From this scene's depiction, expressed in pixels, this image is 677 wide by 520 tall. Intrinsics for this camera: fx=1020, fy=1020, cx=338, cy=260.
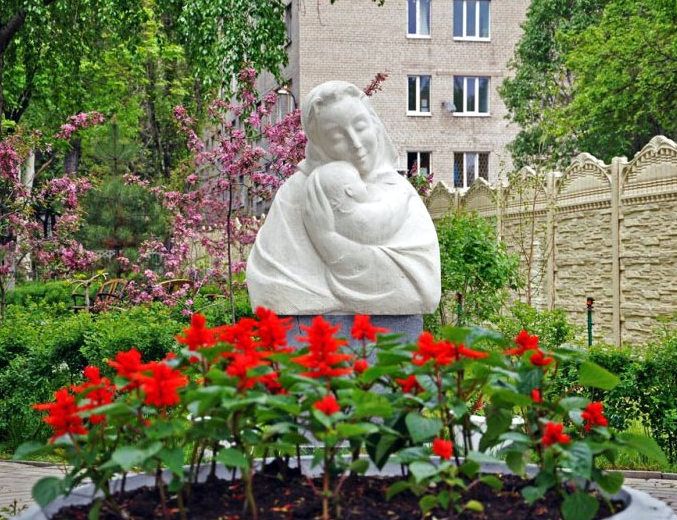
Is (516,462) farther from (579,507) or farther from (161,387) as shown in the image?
(161,387)

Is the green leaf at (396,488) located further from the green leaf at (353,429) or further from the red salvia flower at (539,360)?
the red salvia flower at (539,360)

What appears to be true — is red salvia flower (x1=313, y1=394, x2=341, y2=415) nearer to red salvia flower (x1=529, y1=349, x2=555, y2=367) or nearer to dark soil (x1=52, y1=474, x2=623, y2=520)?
dark soil (x1=52, y1=474, x2=623, y2=520)

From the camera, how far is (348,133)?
6.11m

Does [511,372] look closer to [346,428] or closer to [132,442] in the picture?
[346,428]

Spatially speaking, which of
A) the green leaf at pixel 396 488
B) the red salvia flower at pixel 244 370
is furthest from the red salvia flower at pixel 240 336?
the green leaf at pixel 396 488

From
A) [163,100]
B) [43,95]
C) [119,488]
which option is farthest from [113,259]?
[119,488]

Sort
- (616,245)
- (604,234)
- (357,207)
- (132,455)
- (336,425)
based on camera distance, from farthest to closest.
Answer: (604,234), (616,245), (357,207), (336,425), (132,455)

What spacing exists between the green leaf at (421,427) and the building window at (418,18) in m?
31.4

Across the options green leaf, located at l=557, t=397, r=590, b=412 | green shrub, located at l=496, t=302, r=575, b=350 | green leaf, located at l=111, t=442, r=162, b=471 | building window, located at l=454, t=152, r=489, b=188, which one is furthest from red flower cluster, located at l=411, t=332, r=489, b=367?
building window, located at l=454, t=152, r=489, b=188

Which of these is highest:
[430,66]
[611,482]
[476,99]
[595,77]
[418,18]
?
[418,18]

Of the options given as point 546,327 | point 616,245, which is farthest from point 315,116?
point 616,245

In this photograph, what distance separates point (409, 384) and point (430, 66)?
31.2 meters

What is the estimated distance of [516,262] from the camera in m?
12.4

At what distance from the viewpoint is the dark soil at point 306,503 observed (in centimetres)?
272
